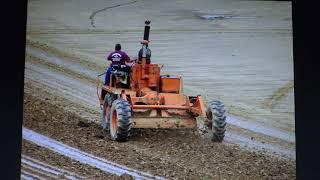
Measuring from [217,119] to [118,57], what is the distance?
2.92 ft

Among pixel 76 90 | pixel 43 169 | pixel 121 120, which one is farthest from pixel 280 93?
pixel 43 169

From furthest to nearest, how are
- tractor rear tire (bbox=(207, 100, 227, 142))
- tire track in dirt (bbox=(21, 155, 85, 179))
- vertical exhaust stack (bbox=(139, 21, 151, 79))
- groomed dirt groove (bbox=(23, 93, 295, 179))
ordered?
vertical exhaust stack (bbox=(139, 21, 151, 79))
tractor rear tire (bbox=(207, 100, 227, 142))
groomed dirt groove (bbox=(23, 93, 295, 179))
tire track in dirt (bbox=(21, 155, 85, 179))

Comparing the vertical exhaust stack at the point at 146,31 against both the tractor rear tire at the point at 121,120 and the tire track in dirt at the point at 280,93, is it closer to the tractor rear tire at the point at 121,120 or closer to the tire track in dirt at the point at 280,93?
the tractor rear tire at the point at 121,120

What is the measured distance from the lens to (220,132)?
3971 mm

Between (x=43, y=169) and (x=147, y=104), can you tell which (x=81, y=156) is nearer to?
(x=43, y=169)

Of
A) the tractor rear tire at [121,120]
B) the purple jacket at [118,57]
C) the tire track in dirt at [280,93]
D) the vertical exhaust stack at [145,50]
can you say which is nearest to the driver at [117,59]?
the purple jacket at [118,57]

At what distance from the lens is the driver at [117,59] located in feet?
13.5

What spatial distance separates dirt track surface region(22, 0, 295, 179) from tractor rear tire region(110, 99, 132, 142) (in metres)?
0.07

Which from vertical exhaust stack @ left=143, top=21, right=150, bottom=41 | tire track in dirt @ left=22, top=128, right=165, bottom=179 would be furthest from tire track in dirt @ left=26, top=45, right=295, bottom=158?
vertical exhaust stack @ left=143, top=21, right=150, bottom=41

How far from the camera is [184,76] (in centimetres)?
417

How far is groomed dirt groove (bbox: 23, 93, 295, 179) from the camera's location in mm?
3820

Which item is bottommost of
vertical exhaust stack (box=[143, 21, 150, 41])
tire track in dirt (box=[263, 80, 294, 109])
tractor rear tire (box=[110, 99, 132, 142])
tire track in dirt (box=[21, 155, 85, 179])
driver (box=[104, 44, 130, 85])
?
tire track in dirt (box=[21, 155, 85, 179])

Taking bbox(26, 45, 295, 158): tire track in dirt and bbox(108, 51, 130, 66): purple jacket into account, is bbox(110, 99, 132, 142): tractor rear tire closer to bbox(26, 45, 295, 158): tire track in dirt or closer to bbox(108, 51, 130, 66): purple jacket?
bbox(26, 45, 295, 158): tire track in dirt

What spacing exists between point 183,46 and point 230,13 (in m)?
0.46
